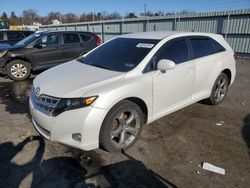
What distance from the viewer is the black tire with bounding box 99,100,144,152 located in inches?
111

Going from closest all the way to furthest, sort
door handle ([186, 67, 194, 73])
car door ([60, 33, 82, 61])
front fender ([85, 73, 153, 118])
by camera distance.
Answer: front fender ([85, 73, 153, 118]), door handle ([186, 67, 194, 73]), car door ([60, 33, 82, 61])

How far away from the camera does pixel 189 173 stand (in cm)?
273

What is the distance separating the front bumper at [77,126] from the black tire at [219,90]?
3.04 meters

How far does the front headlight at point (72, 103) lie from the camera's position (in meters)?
2.65

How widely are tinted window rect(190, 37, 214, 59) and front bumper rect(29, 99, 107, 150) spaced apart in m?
2.43

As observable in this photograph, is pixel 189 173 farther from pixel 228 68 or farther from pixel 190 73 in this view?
pixel 228 68

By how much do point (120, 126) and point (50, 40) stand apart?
20.6ft

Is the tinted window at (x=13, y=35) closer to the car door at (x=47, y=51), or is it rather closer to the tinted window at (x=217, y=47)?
the car door at (x=47, y=51)

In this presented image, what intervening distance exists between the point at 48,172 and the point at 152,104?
5.82 ft

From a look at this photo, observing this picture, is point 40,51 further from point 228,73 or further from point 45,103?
point 228,73

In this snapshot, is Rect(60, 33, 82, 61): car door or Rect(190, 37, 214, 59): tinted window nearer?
Rect(190, 37, 214, 59): tinted window

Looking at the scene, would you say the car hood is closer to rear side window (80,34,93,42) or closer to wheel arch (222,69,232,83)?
wheel arch (222,69,232,83)

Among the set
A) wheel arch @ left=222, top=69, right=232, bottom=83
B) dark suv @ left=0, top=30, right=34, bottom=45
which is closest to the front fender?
wheel arch @ left=222, top=69, right=232, bottom=83

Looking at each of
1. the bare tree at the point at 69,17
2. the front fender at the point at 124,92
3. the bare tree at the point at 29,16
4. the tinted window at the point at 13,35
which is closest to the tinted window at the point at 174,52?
the front fender at the point at 124,92
